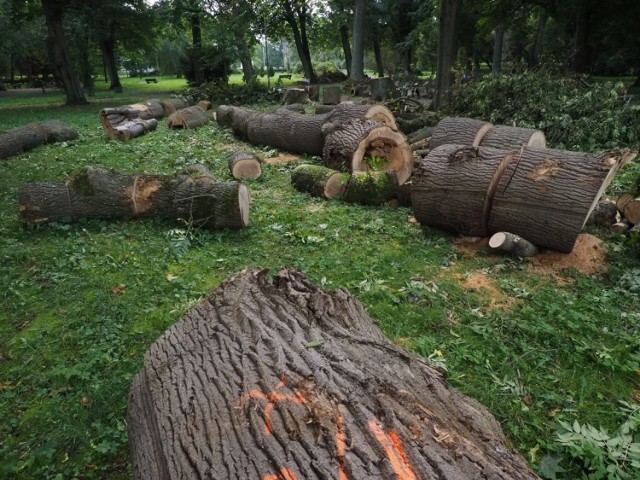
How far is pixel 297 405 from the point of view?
177cm

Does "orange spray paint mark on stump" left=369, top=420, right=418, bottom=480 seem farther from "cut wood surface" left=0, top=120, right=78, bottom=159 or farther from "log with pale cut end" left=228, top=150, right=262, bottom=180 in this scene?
"cut wood surface" left=0, top=120, right=78, bottom=159

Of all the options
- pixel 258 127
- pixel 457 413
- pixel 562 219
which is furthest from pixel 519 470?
pixel 258 127

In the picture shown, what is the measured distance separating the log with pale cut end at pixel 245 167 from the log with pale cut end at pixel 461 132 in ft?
11.2

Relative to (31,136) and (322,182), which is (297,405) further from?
(31,136)

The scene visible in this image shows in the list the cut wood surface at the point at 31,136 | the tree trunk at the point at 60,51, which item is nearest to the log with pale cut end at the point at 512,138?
the cut wood surface at the point at 31,136

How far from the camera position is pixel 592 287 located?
4258 millimetres

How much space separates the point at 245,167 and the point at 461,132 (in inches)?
159

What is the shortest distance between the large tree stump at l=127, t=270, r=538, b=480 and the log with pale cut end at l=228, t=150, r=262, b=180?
5.57 m

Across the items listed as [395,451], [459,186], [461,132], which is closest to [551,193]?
[459,186]

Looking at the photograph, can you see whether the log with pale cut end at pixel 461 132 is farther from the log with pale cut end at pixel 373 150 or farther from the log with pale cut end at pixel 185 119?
the log with pale cut end at pixel 185 119

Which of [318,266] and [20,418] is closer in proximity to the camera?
[20,418]

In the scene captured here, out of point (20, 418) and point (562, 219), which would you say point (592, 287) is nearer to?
point (562, 219)

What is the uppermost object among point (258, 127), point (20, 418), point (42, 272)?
point (258, 127)

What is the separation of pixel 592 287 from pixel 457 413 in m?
3.18
